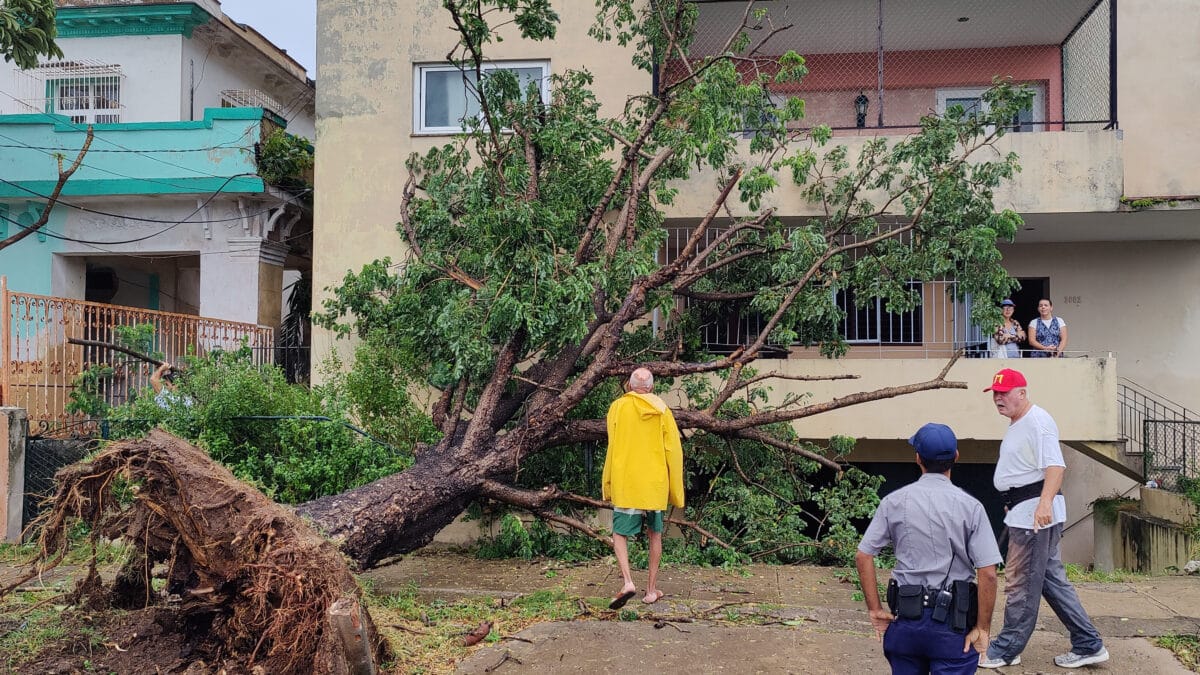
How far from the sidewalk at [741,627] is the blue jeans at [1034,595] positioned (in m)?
0.16

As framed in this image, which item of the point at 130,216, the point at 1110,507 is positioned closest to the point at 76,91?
the point at 130,216

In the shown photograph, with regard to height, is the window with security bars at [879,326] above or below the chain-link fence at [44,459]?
above

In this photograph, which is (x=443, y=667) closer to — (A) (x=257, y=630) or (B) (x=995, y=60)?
(A) (x=257, y=630)

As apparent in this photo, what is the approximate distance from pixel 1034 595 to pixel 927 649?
197 centimetres

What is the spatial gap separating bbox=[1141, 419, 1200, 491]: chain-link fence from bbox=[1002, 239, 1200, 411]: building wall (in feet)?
2.19

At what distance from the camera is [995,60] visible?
1284 cm

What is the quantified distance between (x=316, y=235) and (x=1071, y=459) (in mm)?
10011

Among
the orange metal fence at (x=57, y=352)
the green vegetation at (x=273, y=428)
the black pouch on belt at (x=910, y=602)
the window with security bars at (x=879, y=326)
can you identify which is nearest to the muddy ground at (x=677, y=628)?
the green vegetation at (x=273, y=428)

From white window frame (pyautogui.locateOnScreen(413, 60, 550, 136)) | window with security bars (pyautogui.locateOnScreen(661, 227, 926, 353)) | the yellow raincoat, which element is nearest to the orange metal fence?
white window frame (pyautogui.locateOnScreen(413, 60, 550, 136))

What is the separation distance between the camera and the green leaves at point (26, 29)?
404 inches

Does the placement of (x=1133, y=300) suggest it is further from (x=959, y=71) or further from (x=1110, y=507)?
(x=959, y=71)

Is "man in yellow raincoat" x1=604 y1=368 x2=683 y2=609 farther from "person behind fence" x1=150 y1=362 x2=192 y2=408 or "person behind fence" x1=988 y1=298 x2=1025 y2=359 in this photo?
"person behind fence" x1=988 y1=298 x2=1025 y2=359

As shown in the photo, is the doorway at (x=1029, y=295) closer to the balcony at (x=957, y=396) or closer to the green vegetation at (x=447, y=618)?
the balcony at (x=957, y=396)

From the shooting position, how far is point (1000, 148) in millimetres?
10344
